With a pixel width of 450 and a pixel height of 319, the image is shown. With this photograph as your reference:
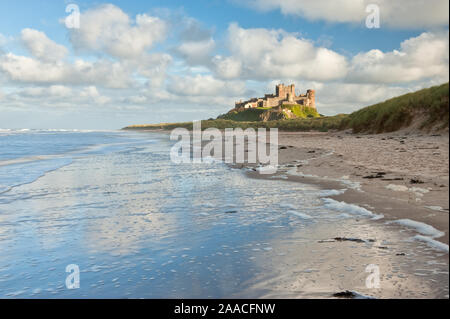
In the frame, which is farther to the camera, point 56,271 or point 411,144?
point 411,144

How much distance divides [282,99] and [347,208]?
18572 cm

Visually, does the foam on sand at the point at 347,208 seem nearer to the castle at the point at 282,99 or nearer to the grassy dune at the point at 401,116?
the grassy dune at the point at 401,116

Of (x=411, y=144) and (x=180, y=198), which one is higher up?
(x=411, y=144)

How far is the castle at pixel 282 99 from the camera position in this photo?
18375 cm

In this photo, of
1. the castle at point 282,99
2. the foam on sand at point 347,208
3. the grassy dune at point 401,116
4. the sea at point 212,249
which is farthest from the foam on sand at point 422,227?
the castle at point 282,99

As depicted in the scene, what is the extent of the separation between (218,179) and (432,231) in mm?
9184

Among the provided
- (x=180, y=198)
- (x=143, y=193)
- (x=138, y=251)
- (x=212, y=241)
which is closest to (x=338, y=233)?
(x=212, y=241)

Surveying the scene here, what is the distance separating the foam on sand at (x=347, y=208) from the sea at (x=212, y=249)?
0.07ft

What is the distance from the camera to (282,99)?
A: 615 ft

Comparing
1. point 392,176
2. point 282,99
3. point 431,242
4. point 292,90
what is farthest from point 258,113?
point 431,242
